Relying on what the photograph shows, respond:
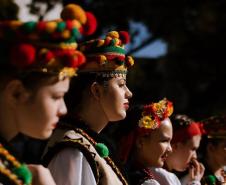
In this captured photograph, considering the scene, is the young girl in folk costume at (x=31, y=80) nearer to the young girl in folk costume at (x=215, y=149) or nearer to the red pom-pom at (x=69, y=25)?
the red pom-pom at (x=69, y=25)

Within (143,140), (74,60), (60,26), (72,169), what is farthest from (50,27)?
(143,140)

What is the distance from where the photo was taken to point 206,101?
13406 mm

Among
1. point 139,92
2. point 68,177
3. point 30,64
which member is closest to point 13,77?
point 30,64

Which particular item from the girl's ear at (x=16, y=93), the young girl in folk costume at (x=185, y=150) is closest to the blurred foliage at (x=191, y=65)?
the young girl in folk costume at (x=185, y=150)

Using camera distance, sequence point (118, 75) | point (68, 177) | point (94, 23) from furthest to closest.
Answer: point (118, 75) < point (68, 177) < point (94, 23)

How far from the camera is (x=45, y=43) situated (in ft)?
8.66

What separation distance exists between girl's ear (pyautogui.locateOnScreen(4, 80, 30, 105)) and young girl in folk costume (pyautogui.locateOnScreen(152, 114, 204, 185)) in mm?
2534

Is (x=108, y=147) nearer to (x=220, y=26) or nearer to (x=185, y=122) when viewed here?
(x=185, y=122)

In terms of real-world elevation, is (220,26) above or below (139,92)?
above

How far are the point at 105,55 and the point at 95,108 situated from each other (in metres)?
0.33

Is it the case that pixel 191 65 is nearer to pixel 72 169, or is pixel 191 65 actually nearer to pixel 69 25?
pixel 72 169

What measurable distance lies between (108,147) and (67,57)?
120cm

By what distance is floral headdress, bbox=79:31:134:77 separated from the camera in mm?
3607

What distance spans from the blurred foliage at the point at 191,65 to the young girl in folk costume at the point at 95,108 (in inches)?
Result: 319
